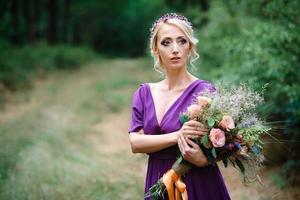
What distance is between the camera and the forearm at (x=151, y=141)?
2631 mm

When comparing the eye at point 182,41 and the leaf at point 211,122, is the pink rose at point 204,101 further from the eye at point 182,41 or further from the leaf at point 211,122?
the eye at point 182,41

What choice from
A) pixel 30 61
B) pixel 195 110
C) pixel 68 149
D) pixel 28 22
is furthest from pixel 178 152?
pixel 28 22

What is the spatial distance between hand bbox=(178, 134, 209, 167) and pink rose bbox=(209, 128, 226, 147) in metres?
0.13

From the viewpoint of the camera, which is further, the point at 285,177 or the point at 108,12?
the point at 108,12

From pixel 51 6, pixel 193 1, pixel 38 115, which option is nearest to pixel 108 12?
pixel 51 6

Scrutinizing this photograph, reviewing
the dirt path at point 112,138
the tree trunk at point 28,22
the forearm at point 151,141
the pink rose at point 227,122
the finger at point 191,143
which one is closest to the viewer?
the pink rose at point 227,122

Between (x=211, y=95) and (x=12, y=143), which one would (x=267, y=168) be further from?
(x=12, y=143)

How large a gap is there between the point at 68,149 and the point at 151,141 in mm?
5228

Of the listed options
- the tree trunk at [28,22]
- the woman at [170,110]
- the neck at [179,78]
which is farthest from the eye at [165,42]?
the tree trunk at [28,22]

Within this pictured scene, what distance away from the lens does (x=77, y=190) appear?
5379 millimetres

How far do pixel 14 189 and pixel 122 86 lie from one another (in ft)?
34.0

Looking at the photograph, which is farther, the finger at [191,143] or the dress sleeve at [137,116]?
the dress sleeve at [137,116]

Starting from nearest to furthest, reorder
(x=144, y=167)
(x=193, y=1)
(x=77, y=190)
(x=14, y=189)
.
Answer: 1. (x=14, y=189)
2. (x=77, y=190)
3. (x=144, y=167)
4. (x=193, y=1)

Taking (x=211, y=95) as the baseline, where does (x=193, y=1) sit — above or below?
above
